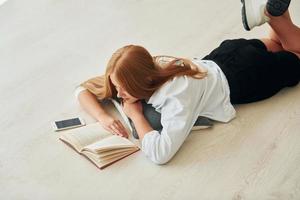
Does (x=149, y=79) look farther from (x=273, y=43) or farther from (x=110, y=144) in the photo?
(x=273, y=43)

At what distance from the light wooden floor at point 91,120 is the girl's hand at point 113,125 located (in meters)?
0.11

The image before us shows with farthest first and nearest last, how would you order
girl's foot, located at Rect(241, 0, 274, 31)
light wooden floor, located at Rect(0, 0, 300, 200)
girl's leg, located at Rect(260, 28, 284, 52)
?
girl's leg, located at Rect(260, 28, 284, 52), girl's foot, located at Rect(241, 0, 274, 31), light wooden floor, located at Rect(0, 0, 300, 200)

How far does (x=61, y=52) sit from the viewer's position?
8.27ft

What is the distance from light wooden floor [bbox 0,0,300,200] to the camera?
166 cm

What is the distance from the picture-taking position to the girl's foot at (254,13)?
1967 millimetres

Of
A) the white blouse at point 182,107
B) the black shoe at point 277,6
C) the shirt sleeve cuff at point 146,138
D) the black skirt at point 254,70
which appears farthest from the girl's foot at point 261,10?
the shirt sleeve cuff at point 146,138

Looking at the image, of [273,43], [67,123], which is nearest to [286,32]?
[273,43]

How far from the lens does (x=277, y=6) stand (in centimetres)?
188

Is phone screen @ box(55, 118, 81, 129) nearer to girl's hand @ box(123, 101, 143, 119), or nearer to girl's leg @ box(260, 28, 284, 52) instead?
girl's hand @ box(123, 101, 143, 119)

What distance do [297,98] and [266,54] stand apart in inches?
9.7

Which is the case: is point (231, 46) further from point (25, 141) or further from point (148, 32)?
point (25, 141)

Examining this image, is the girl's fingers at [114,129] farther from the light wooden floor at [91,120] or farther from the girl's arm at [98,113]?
the light wooden floor at [91,120]

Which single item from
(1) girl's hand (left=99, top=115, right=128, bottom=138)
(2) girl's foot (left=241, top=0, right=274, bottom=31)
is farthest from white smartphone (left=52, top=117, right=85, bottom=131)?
(2) girl's foot (left=241, top=0, right=274, bottom=31)

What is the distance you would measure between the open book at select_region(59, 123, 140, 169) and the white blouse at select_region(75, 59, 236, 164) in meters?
0.09
